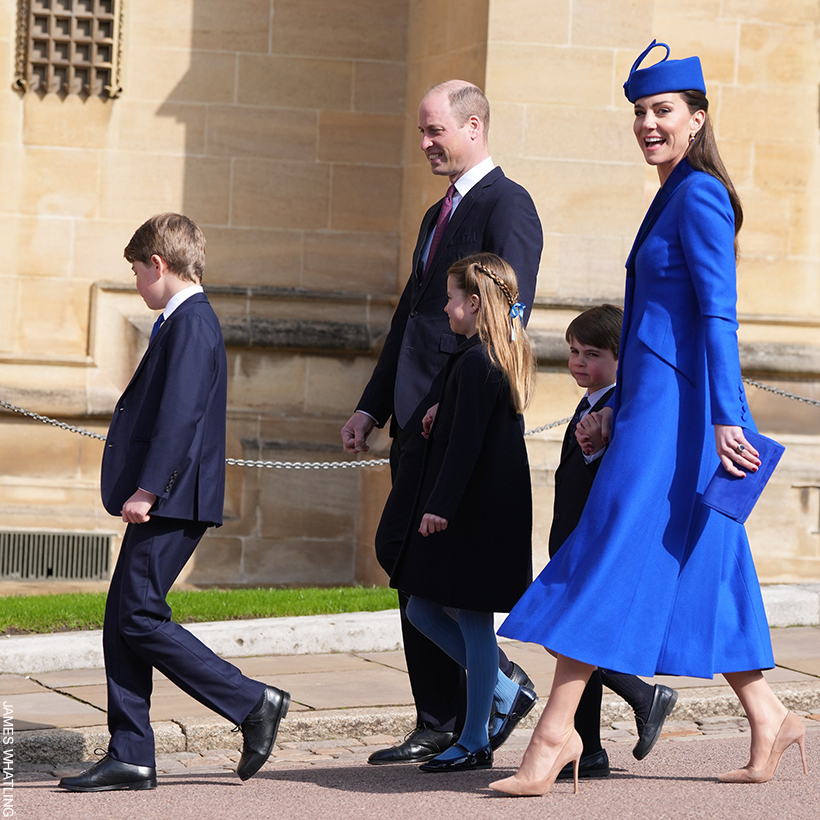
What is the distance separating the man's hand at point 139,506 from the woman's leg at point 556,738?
1.22 metres

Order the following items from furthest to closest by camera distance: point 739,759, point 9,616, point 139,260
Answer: point 9,616 < point 739,759 < point 139,260

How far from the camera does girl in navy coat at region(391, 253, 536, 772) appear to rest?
13.4ft

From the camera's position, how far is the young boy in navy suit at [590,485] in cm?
410

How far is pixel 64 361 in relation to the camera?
28.6 ft

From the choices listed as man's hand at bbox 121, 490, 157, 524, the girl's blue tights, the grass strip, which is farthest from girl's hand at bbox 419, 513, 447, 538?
the grass strip

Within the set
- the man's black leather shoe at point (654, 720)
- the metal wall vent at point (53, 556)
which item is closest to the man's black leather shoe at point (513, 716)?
the man's black leather shoe at point (654, 720)

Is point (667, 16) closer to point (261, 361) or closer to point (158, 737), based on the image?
point (261, 361)

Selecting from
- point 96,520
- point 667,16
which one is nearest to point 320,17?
point 667,16

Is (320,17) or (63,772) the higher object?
(320,17)

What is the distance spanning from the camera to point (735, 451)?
368cm

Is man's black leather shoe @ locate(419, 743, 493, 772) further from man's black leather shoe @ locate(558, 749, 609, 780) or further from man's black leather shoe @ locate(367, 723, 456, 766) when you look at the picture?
man's black leather shoe @ locate(558, 749, 609, 780)

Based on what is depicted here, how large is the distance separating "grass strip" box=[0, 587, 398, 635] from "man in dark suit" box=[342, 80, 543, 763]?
88.1 inches

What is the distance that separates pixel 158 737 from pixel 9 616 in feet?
6.45

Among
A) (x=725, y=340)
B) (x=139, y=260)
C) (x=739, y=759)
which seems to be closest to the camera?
(x=725, y=340)
